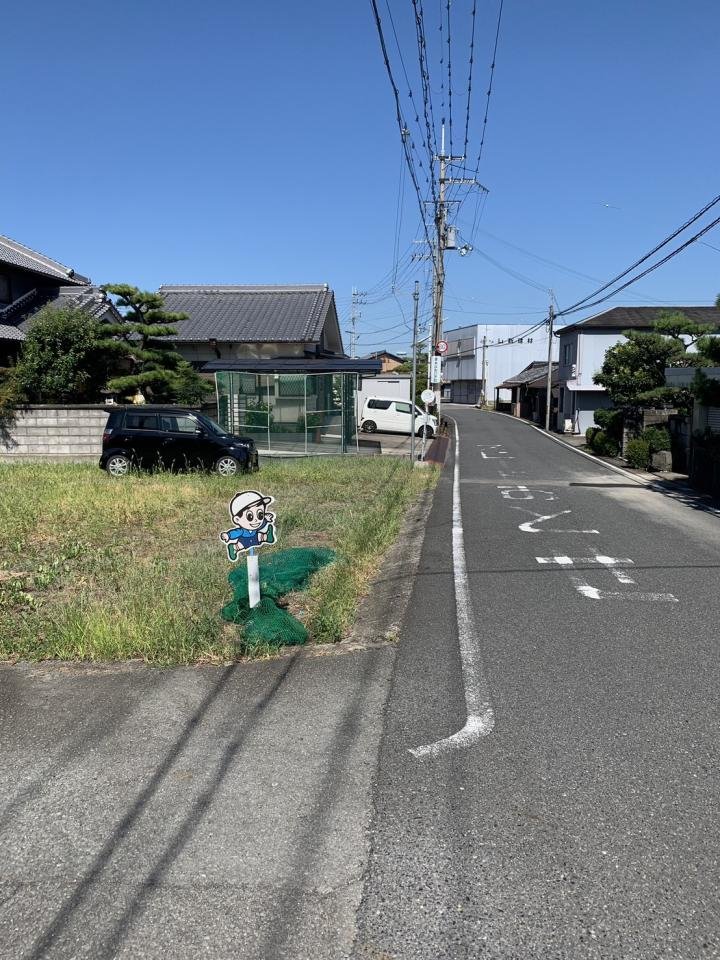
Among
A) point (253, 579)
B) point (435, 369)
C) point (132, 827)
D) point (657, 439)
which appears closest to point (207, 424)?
point (253, 579)

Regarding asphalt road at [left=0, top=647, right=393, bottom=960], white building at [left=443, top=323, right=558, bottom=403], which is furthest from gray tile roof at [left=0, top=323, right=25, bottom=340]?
white building at [left=443, top=323, right=558, bottom=403]

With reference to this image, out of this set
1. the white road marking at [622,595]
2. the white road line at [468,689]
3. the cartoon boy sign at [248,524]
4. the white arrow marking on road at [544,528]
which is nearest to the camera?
the white road line at [468,689]

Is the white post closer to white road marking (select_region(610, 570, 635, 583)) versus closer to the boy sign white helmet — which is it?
the boy sign white helmet

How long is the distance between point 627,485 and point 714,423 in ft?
8.02

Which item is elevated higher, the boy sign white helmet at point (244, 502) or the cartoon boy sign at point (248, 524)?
→ the boy sign white helmet at point (244, 502)

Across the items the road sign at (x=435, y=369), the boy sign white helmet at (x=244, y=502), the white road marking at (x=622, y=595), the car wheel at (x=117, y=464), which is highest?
the road sign at (x=435, y=369)

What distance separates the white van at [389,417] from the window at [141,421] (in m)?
16.1

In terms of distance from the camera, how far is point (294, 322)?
29031 mm

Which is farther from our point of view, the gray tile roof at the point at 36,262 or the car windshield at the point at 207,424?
the gray tile roof at the point at 36,262

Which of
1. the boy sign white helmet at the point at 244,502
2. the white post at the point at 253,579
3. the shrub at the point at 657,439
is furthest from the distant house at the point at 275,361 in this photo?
the white post at the point at 253,579

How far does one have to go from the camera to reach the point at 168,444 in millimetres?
15445

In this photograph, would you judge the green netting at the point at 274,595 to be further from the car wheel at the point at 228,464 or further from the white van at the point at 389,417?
the white van at the point at 389,417

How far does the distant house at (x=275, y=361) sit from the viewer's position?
19812 mm

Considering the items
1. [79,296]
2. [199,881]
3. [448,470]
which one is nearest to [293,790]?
[199,881]
